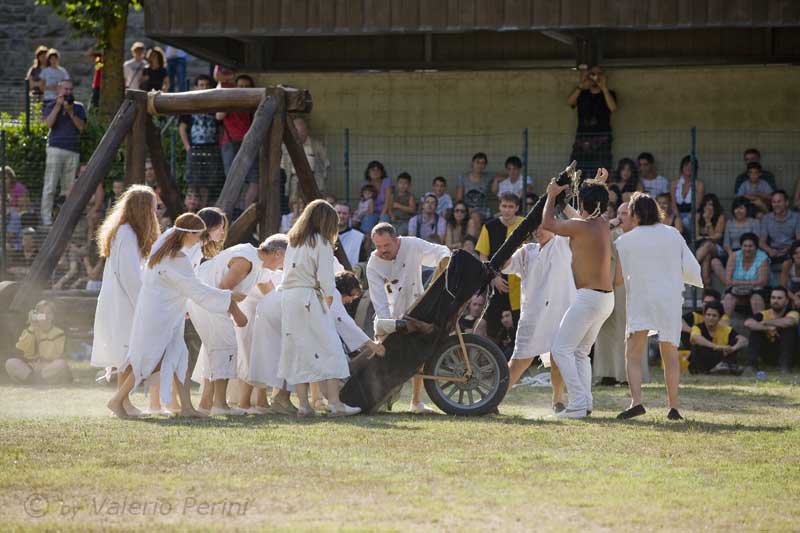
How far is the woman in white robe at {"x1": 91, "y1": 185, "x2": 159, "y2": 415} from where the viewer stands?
11.9 metres

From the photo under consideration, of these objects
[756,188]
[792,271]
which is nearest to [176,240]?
[792,271]

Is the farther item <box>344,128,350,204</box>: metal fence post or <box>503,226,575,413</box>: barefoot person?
<box>344,128,350,204</box>: metal fence post

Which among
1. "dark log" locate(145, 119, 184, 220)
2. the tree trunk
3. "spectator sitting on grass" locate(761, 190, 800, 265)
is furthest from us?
the tree trunk

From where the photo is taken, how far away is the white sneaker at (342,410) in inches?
456

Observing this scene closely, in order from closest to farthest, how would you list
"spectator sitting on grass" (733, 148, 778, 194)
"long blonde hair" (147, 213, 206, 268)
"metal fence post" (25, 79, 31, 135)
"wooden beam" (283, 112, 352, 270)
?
"long blonde hair" (147, 213, 206, 268), "wooden beam" (283, 112, 352, 270), "spectator sitting on grass" (733, 148, 778, 194), "metal fence post" (25, 79, 31, 135)

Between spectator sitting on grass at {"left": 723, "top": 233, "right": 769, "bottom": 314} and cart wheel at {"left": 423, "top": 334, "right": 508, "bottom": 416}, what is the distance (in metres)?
6.64

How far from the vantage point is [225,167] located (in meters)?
19.4

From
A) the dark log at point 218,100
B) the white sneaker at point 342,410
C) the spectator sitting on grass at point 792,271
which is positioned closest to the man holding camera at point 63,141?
the dark log at point 218,100

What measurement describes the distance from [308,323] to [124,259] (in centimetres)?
172

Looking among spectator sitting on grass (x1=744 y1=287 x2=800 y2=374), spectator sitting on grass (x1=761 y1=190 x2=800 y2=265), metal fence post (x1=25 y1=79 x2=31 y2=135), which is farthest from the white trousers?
metal fence post (x1=25 y1=79 x2=31 y2=135)

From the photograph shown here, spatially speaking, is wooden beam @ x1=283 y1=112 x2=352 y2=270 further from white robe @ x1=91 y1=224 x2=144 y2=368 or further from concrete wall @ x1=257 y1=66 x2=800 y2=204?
concrete wall @ x1=257 y1=66 x2=800 y2=204

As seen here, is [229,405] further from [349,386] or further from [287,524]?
[287,524]

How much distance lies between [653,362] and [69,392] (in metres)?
7.28

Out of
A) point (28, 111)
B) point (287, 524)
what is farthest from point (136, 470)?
point (28, 111)
